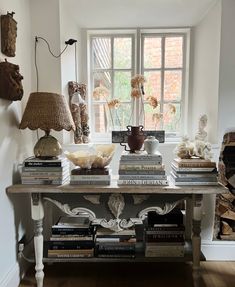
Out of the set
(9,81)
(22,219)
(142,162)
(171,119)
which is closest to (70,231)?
(22,219)

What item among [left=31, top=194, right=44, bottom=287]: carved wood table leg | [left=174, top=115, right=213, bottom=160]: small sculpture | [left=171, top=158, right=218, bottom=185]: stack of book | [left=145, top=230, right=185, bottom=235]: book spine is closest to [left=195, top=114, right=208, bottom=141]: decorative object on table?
[left=174, top=115, right=213, bottom=160]: small sculpture

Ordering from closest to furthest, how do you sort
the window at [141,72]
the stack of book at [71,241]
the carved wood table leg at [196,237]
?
the carved wood table leg at [196,237], the stack of book at [71,241], the window at [141,72]

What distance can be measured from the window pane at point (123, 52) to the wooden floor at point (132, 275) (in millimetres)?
1794

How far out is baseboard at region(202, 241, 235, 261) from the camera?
2.12m

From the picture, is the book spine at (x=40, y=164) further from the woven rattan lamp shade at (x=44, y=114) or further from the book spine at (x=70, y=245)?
the book spine at (x=70, y=245)

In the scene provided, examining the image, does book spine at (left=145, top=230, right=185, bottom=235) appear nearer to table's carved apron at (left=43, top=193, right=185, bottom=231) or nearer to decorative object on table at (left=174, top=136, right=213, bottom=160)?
table's carved apron at (left=43, top=193, right=185, bottom=231)

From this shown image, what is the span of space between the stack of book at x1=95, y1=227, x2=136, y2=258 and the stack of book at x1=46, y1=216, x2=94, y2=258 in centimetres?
6

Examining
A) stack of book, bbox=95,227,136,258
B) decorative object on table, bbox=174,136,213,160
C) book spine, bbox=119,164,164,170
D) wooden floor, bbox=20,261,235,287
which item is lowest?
wooden floor, bbox=20,261,235,287

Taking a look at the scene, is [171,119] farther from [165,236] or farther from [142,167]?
[165,236]

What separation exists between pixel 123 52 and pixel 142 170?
1.38 meters

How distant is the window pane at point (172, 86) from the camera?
2.62 metres

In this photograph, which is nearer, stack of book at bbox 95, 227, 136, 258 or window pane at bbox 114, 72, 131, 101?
stack of book at bbox 95, 227, 136, 258

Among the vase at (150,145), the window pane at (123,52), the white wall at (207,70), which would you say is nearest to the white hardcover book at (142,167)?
the vase at (150,145)

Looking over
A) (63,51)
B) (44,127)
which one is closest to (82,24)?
(63,51)
